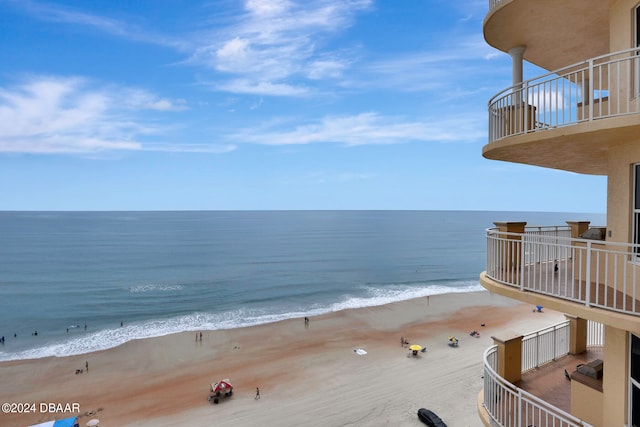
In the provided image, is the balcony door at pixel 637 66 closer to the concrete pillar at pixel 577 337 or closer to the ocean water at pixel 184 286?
the concrete pillar at pixel 577 337

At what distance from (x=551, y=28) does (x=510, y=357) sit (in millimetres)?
7183

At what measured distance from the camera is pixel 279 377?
2272cm

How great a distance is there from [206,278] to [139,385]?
29.8m

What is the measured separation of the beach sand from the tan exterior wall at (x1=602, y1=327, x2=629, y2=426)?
12.3m

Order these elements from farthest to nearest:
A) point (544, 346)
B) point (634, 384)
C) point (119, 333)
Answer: point (119, 333) → point (544, 346) → point (634, 384)

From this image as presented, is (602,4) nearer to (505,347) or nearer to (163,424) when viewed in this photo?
(505,347)

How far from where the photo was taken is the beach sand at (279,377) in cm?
1847

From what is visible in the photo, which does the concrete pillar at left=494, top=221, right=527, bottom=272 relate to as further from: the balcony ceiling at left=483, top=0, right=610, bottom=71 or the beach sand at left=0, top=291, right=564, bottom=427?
the beach sand at left=0, top=291, right=564, bottom=427

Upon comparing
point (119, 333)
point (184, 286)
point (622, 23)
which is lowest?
point (119, 333)

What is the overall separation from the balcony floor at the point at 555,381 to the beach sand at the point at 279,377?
888 cm

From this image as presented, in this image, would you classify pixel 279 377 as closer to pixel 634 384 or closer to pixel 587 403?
pixel 587 403

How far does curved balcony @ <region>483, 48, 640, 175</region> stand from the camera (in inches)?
218

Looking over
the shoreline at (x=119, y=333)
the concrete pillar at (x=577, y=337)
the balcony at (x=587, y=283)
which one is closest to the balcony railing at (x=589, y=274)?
the balcony at (x=587, y=283)

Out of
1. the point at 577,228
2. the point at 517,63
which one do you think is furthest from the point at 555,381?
the point at 517,63
